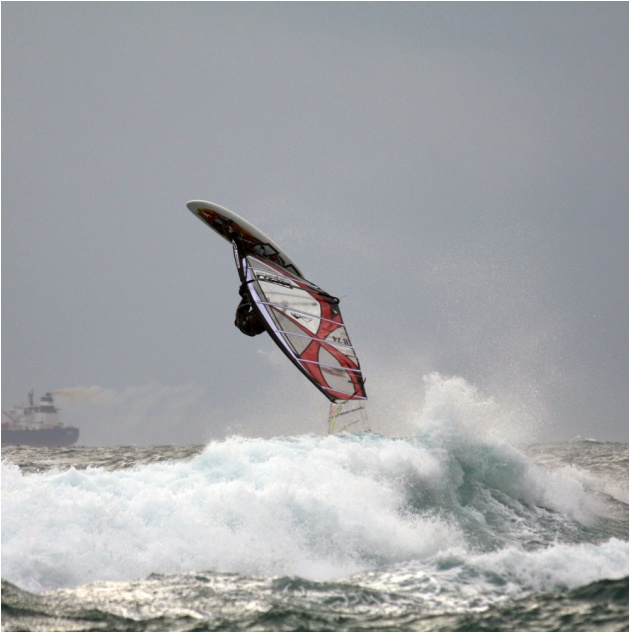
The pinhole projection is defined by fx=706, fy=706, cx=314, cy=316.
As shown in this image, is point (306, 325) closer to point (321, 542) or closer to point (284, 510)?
point (284, 510)

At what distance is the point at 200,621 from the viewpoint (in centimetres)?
676

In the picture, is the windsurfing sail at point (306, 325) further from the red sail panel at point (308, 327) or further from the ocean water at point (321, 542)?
the ocean water at point (321, 542)

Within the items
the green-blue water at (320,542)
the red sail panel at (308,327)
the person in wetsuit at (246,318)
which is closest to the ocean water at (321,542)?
the green-blue water at (320,542)

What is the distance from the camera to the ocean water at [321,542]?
696 cm

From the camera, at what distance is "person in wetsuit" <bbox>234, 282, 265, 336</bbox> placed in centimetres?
1531

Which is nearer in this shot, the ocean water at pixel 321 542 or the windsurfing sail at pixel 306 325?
the ocean water at pixel 321 542

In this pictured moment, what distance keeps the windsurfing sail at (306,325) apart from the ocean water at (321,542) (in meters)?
1.30

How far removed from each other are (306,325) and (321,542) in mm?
6794

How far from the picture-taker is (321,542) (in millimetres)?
9453

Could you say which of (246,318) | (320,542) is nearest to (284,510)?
(320,542)

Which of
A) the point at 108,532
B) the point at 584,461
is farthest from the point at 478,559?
the point at 584,461

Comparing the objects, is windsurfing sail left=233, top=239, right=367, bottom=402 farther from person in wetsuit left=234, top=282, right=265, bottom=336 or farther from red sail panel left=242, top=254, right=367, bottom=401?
person in wetsuit left=234, top=282, right=265, bottom=336

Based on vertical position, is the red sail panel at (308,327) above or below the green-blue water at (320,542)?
above

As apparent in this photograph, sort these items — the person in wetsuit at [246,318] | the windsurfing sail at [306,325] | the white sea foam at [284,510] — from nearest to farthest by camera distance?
the white sea foam at [284,510]
the windsurfing sail at [306,325]
the person in wetsuit at [246,318]
